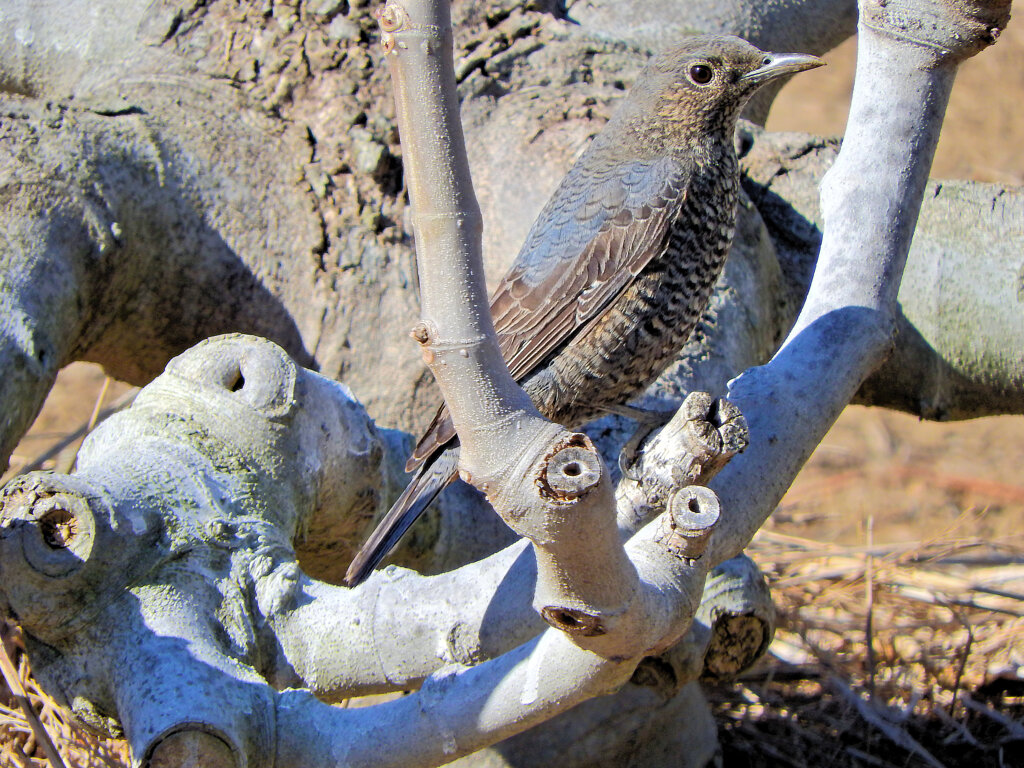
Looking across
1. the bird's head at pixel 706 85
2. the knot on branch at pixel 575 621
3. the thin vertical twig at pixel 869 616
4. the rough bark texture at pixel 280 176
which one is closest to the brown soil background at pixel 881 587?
the thin vertical twig at pixel 869 616

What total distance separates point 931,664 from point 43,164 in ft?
10.3

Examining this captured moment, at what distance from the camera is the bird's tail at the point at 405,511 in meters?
2.39

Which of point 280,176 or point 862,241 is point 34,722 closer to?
point 280,176

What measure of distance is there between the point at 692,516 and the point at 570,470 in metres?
0.22

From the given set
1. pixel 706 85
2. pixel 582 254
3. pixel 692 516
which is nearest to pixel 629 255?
pixel 582 254

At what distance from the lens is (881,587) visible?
176 inches

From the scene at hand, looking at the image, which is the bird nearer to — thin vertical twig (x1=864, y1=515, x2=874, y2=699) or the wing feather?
the wing feather

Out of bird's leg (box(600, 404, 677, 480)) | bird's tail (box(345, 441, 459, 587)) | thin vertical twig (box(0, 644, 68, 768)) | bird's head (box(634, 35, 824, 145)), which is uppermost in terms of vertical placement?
bird's head (box(634, 35, 824, 145))

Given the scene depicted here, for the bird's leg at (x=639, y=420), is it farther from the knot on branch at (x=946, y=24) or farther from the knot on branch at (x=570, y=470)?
the knot on branch at (x=570, y=470)

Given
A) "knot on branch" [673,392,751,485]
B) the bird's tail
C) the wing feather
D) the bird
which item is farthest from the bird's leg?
"knot on branch" [673,392,751,485]

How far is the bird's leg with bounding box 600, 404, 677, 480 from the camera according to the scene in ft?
8.50

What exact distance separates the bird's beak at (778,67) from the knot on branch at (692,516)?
1.72m

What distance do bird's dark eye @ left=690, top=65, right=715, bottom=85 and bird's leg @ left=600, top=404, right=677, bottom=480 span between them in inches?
33.2

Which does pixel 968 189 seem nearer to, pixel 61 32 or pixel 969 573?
pixel 969 573
